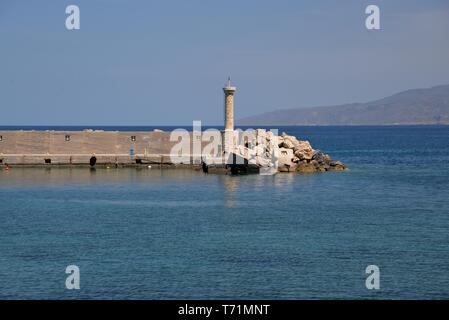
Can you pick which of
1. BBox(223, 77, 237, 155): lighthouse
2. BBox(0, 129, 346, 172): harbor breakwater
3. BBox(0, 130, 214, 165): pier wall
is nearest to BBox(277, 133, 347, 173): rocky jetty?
BBox(0, 129, 346, 172): harbor breakwater

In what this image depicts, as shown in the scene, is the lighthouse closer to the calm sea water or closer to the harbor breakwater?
the harbor breakwater

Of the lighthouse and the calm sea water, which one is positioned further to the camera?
the lighthouse

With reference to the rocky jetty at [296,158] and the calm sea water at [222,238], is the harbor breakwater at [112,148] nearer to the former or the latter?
the rocky jetty at [296,158]

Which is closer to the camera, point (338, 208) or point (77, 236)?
point (77, 236)

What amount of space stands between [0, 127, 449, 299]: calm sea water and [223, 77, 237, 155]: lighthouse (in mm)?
7050

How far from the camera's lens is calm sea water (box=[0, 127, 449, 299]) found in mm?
23578

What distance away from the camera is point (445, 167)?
7600 centimetres

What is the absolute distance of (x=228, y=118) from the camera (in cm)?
6288

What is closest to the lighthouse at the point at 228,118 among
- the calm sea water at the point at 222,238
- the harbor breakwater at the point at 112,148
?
the harbor breakwater at the point at 112,148

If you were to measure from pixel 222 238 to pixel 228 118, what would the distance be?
31771 millimetres

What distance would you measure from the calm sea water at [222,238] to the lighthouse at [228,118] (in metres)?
7.05
